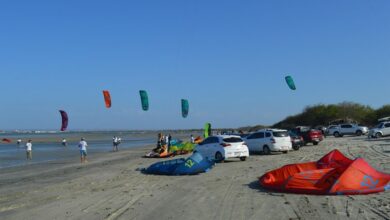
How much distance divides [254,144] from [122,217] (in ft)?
72.9

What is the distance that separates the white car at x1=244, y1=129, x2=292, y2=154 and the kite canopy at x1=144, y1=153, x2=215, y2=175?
1126 centimetres

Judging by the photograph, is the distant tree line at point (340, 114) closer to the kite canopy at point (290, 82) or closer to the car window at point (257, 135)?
the kite canopy at point (290, 82)

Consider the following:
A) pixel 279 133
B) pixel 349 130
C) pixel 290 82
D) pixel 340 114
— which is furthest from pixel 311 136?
pixel 340 114

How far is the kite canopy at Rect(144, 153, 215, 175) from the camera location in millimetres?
19266

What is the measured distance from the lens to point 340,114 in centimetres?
9381

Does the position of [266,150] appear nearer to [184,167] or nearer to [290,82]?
[184,167]

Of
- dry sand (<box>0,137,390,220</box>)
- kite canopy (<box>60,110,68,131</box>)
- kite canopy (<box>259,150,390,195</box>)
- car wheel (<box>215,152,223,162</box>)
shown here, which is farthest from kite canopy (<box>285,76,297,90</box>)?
kite canopy (<box>259,150,390,195</box>)

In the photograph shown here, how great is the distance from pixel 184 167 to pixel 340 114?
7989 centimetres

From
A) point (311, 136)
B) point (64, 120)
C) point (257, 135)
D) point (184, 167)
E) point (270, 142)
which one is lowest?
point (184, 167)

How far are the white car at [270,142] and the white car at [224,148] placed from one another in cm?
497

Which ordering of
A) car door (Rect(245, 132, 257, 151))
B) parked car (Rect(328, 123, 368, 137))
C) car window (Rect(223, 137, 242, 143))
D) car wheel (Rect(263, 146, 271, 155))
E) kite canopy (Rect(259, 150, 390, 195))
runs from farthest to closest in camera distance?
parked car (Rect(328, 123, 368, 137))
car door (Rect(245, 132, 257, 151))
car wheel (Rect(263, 146, 271, 155))
car window (Rect(223, 137, 242, 143))
kite canopy (Rect(259, 150, 390, 195))

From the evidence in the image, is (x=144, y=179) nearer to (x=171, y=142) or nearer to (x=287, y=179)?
(x=287, y=179)

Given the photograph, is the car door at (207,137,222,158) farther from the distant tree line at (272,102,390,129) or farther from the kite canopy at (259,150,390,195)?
the distant tree line at (272,102,390,129)

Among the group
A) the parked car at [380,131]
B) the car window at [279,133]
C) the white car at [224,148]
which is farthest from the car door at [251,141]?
the parked car at [380,131]
